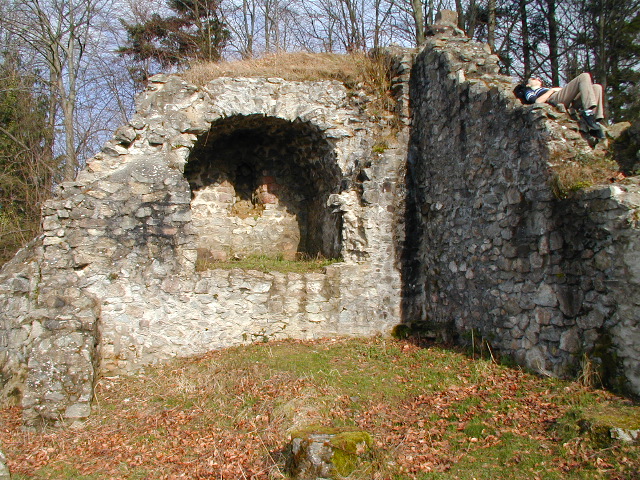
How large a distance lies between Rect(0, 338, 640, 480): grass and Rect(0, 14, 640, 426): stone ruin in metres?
0.47

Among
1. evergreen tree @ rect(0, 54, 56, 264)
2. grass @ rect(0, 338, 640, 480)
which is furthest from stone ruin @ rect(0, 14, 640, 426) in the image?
evergreen tree @ rect(0, 54, 56, 264)

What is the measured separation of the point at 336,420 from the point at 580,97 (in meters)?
4.65

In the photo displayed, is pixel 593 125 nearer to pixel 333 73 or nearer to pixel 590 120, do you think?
pixel 590 120

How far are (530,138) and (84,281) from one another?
613 cm

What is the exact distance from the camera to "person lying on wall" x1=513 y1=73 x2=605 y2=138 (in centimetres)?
557

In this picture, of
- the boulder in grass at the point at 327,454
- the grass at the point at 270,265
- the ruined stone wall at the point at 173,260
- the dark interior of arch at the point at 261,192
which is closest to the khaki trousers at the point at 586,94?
the ruined stone wall at the point at 173,260

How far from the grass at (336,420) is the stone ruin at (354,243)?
1.53ft

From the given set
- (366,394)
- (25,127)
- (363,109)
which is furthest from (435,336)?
(25,127)

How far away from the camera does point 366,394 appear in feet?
18.1

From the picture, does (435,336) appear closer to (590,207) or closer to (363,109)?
(590,207)

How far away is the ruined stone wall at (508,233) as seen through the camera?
15.0ft

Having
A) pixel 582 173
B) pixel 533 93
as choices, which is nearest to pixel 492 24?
pixel 533 93

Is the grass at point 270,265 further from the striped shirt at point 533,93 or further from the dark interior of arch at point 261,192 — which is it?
the striped shirt at point 533,93

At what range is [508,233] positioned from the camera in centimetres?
584
